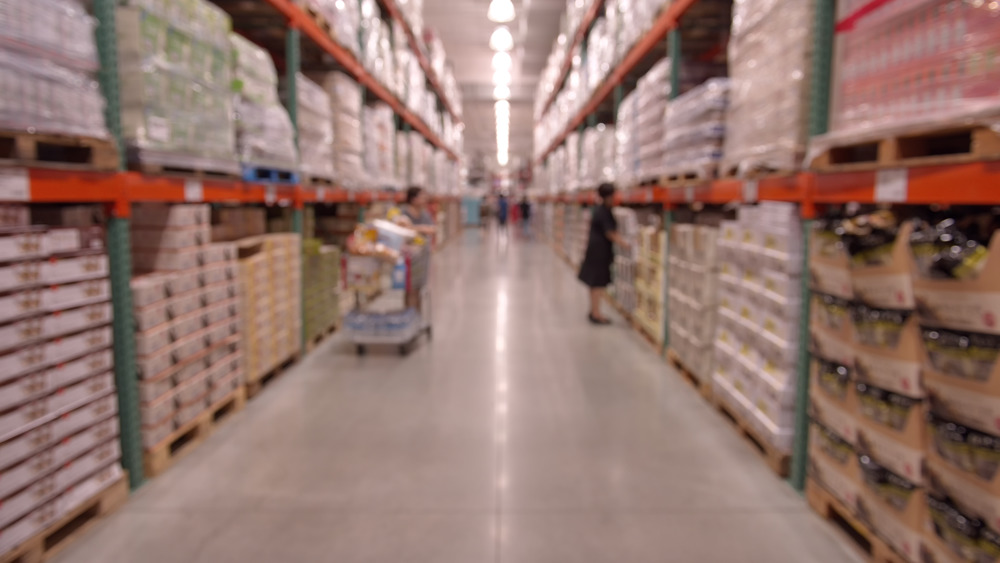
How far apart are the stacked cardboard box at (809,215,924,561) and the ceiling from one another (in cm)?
1412

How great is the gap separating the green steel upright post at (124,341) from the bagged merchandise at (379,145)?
5342 millimetres

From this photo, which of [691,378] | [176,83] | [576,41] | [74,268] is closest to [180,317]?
[74,268]

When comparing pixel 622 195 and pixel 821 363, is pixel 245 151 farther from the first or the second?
pixel 622 195

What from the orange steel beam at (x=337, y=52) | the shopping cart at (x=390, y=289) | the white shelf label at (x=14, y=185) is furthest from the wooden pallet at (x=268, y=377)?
the orange steel beam at (x=337, y=52)

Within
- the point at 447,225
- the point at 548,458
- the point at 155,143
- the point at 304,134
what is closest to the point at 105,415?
the point at 155,143

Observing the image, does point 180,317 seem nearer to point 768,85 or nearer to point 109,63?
point 109,63

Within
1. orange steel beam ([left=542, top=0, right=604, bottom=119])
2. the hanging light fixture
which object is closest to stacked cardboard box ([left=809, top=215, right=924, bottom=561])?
orange steel beam ([left=542, top=0, right=604, bottom=119])

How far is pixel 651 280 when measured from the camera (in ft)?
22.2

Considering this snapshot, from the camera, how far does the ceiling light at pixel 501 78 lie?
22.2m

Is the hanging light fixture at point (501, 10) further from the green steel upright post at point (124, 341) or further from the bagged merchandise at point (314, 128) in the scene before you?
the green steel upright post at point (124, 341)

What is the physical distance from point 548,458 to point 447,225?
18679 millimetres

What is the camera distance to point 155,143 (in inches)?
143

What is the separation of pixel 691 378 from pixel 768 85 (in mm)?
2463

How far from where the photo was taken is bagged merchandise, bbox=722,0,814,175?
341 centimetres
